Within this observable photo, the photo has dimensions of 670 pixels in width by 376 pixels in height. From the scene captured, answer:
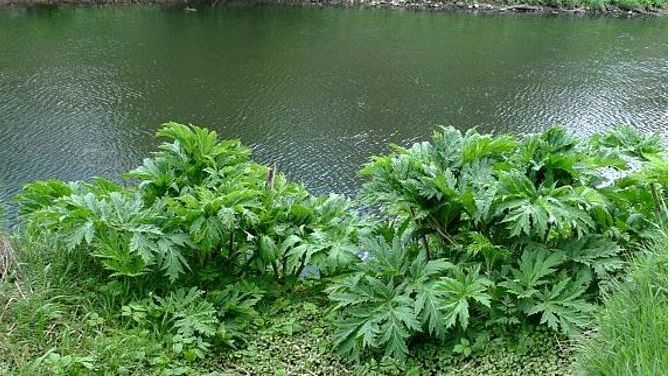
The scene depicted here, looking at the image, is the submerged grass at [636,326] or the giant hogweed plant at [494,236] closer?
the submerged grass at [636,326]

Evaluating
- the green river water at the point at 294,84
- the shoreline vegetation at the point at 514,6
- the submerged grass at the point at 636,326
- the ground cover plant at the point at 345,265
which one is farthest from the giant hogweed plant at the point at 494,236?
the shoreline vegetation at the point at 514,6

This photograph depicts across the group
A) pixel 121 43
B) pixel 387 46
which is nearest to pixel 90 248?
pixel 121 43

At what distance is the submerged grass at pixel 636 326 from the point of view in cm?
191

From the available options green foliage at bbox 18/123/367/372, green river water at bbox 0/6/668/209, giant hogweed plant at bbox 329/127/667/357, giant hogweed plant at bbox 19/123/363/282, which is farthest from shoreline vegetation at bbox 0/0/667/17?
giant hogweed plant at bbox 329/127/667/357

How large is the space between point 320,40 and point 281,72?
3675 mm

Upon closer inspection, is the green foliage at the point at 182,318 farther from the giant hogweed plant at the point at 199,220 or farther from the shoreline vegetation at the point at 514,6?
the shoreline vegetation at the point at 514,6

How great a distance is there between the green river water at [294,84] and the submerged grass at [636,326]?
200 inches

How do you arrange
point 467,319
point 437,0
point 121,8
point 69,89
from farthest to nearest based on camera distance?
point 437,0 < point 121,8 < point 69,89 < point 467,319

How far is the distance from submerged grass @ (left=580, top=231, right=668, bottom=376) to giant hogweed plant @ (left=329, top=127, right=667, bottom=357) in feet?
0.90

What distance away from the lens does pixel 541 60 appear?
14.8 metres

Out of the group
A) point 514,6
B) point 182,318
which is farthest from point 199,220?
point 514,6

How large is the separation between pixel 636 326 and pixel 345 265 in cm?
141

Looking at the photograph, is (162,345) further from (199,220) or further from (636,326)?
(636,326)

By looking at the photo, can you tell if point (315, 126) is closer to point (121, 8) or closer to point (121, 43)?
point (121, 43)
